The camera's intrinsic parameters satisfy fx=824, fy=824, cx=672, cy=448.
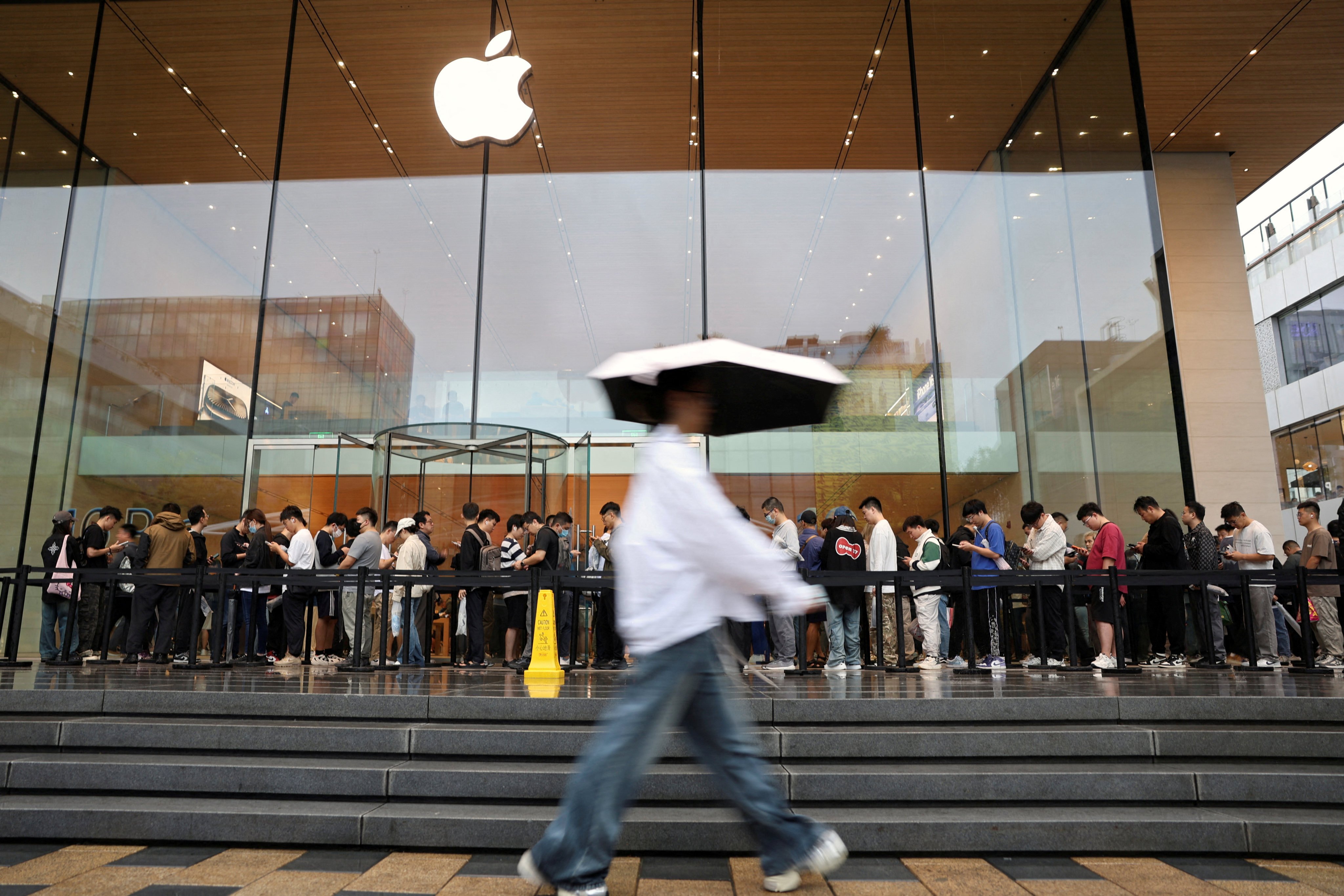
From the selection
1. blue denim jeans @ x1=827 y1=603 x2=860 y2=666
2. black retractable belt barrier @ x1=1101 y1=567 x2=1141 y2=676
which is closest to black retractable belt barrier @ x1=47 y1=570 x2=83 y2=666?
blue denim jeans @ x1=827 y1=603 x2=860 y2=666

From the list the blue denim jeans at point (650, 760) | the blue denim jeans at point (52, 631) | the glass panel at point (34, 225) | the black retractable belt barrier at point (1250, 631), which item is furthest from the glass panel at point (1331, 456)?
the glass panel at point (34, 225)

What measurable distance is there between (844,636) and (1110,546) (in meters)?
2.62

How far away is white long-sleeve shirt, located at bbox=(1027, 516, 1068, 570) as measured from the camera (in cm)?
787

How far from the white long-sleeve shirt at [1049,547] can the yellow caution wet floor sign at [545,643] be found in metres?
4.64

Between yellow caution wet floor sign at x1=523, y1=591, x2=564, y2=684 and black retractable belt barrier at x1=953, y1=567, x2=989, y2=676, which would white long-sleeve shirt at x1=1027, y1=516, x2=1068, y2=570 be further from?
yellow caution wet floor sign at x1=523, y1=591, x2=564, y2=684

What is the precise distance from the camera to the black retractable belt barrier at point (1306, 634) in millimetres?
6812

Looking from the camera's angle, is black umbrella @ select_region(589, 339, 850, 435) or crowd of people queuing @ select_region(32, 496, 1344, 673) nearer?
black umbrella @ select_region(589, 339, 850, 435)

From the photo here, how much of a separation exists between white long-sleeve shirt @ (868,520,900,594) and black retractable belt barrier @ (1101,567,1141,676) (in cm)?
194

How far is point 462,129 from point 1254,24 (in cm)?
1072

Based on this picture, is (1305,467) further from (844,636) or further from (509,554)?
(509,554)

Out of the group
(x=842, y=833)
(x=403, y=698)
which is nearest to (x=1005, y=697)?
(x=842, y=833)

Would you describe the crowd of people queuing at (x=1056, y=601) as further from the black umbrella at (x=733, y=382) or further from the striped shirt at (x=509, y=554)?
the black umbrella at (x=733, y=382)

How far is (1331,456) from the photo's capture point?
20.8 meters

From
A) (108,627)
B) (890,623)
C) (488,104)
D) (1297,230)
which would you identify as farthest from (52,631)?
(1297,230)
